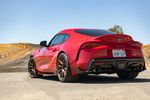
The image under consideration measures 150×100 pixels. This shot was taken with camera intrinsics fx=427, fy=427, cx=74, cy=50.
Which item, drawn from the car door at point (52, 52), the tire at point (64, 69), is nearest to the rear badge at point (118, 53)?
the tire at point (64, 69)

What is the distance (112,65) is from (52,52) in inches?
77.3

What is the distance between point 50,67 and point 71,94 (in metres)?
4.19

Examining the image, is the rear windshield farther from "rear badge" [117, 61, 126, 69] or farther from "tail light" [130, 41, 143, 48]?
"rear badge" [117, 61, 126, 69]

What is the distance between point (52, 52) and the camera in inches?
435

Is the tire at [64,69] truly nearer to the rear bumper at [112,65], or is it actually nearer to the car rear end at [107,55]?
the car rear end at [107,55]

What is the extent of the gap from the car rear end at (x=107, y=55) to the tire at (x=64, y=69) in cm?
35

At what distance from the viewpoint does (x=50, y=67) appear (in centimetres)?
1116

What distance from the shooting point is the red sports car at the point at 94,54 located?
9.67 m

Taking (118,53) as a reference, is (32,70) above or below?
below

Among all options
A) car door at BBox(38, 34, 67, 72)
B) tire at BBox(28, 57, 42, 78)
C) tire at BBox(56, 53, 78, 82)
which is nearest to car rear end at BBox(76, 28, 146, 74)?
tire at BBox(56, 53, 78, 82)

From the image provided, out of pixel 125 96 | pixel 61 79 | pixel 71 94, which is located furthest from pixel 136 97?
pixel 61 79

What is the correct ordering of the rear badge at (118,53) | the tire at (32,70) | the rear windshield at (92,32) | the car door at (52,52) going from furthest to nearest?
the tire at (32,70)
the car door at (52,52)
the rear windshield at (92,32)
the rear badge at (118,53)

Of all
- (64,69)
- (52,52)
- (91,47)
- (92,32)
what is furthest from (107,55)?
(52,52)

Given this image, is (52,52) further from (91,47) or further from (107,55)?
(107,55)
